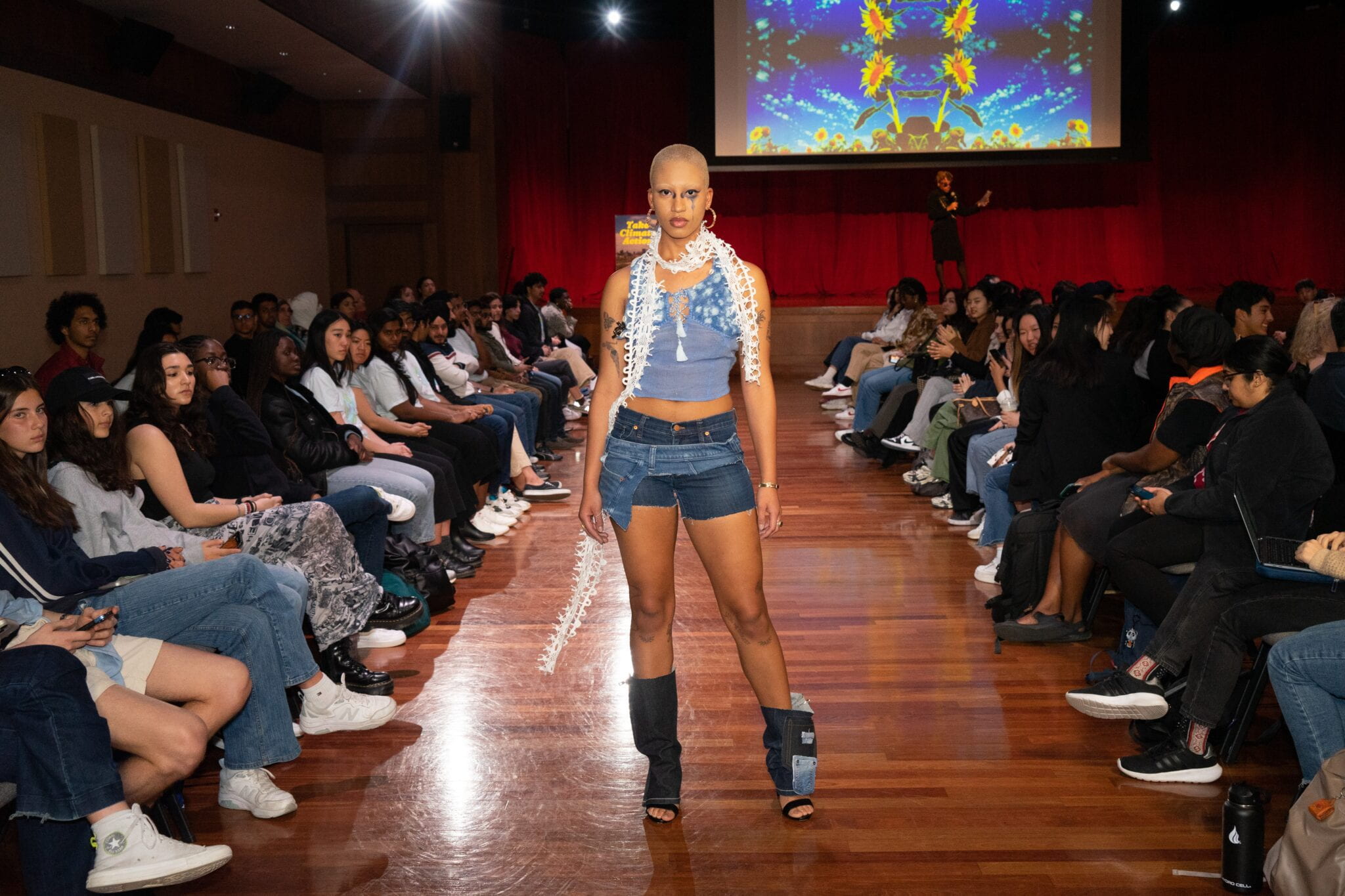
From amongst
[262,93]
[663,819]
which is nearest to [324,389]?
[663,819]

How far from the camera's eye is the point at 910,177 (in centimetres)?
1440

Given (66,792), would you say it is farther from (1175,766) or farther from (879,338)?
(879,338)

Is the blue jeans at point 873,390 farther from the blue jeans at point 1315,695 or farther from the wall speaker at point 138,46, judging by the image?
the blue jeans at point 1315,695

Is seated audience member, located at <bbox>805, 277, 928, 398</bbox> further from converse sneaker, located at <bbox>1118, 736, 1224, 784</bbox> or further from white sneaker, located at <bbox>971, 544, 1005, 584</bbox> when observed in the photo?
converse sneaker, located at <bbox>1118, 736, 1224, 784</bbox>

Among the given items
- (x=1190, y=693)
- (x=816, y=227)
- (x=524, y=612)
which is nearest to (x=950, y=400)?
(x=524, y=612)

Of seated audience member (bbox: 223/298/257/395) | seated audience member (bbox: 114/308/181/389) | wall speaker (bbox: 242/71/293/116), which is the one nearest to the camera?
seated audience member (bbox: 114/308/181/389)

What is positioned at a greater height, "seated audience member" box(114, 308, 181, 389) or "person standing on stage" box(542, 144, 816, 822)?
"seated audience member" box(114, 308, 181, 389)

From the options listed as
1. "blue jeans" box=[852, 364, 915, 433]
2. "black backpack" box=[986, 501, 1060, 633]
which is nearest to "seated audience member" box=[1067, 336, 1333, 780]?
"black backpack" box=[986, 501, 1060, 633]

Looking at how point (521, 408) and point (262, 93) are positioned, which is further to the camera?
point (262, 93)

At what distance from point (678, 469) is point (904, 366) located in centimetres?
569

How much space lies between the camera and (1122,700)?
10.2ft

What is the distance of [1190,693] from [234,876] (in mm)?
2168

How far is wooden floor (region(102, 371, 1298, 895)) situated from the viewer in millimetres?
2516

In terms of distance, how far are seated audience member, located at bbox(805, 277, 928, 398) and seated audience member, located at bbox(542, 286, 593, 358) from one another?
7.28 ft
